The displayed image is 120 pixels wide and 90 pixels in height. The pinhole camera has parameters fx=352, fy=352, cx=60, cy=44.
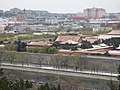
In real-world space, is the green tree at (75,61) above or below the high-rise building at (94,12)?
above

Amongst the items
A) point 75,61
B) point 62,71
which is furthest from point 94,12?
point 62,71

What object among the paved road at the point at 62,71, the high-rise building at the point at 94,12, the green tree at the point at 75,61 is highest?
the green tree at the point at 75,61

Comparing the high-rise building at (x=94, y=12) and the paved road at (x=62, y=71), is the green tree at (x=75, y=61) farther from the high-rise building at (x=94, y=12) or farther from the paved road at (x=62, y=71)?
the high-rise building at (x=94, y=12)

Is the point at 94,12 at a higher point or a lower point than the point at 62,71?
lower

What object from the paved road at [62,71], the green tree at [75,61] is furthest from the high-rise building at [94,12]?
the green tree at [75,61]

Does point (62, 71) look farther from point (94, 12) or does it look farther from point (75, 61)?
point (94, 12)

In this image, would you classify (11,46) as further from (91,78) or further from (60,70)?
(91,78)

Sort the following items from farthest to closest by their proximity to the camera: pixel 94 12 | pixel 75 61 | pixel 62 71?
1. pixel 94 12
2. pixel 75 61
3. pixel 62 71

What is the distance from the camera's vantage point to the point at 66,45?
19625mm

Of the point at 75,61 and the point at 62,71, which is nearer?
the point at 62,71

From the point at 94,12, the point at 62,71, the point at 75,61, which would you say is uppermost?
the point at 75,61

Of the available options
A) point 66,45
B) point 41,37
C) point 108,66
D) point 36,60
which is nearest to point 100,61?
point 108,66

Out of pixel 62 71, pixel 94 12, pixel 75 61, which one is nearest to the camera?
pixel 62 71

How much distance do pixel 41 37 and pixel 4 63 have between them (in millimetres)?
9766
